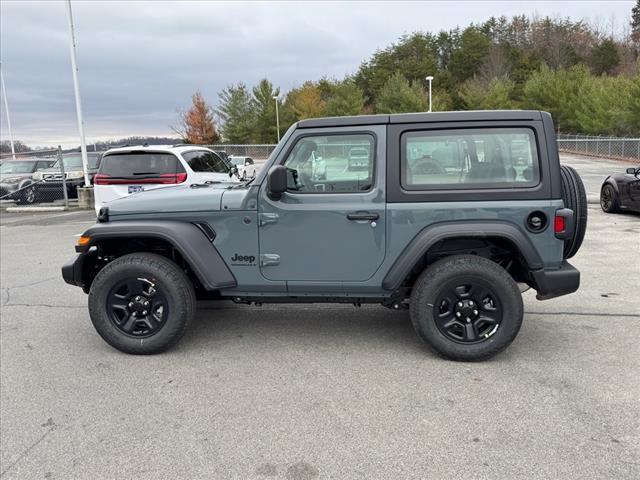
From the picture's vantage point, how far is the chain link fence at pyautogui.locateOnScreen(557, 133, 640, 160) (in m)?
29.0

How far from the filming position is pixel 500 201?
143 inches

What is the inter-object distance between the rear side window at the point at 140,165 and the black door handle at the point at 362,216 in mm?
5609

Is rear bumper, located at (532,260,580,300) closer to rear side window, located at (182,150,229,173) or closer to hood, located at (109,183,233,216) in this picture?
hood, located at (109,183,233,216)

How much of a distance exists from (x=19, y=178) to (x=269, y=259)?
1634 centimetres

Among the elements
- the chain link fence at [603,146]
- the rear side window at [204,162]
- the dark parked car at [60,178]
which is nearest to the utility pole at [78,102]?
the dark parked car at [60,178]

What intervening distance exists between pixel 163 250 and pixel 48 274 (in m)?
3.65

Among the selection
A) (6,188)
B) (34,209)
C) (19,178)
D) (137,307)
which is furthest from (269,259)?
(19,178)

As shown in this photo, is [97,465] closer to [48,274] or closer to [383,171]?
[383,171]

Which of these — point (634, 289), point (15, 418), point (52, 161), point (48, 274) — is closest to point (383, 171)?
point (15, 418)

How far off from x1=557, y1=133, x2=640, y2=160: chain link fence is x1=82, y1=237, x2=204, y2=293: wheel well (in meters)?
30.3

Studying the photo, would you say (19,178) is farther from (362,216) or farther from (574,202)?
(574,202)

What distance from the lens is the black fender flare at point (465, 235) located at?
3.59 m

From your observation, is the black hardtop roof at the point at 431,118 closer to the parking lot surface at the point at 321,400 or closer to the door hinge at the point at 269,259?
the door hinge at the point at 269,259

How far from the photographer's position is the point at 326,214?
379cm
